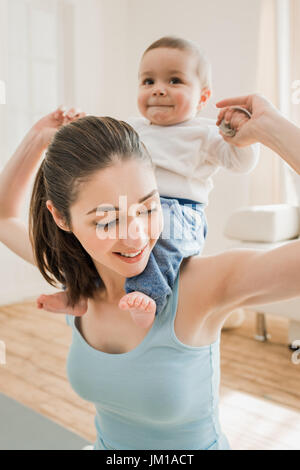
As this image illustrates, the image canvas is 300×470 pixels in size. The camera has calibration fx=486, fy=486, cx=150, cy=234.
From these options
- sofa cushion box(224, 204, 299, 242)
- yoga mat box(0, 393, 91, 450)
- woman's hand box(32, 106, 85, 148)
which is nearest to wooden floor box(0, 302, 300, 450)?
yoga mat box(0, 393, 91, 450)

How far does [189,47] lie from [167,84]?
5 centimetres

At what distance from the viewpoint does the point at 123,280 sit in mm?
604

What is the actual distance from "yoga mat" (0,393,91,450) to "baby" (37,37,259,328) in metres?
0.73

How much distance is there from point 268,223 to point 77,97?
1.09 meters

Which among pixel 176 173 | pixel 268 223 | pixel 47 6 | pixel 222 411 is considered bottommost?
pixel 222 411

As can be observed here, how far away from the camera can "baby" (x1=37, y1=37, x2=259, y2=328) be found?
53 centimetres

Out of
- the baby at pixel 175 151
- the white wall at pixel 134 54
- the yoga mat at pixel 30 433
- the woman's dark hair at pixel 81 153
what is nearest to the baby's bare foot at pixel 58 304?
the baby at pixel 175 151

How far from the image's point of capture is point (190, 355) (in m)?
0.57

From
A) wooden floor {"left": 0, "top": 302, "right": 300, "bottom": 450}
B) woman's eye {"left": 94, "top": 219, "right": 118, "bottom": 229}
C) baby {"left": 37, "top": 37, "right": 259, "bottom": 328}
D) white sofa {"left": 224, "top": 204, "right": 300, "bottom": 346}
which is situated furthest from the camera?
white sofa {"left": 224, "top": 204, "right": 300, "bottom": 346}

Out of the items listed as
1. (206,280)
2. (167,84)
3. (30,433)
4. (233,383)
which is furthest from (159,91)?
(233,383)

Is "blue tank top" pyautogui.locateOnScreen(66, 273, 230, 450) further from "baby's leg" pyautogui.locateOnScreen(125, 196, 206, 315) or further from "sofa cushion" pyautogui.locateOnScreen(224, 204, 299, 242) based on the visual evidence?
"sofa cushion" pyautogui.locateOnScreen(224, 204, 299, 242)

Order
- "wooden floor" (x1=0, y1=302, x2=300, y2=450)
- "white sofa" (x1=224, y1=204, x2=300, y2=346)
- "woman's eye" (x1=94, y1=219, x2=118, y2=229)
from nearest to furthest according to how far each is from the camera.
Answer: "woman's eye" (x1=94, y1=219, x2=118, y2=229) → "wooden floor" (x1=0, y1=302, x2=300, y2=450) → "white sofa" (x1=224, y1=204, x2=300, y2=346)
